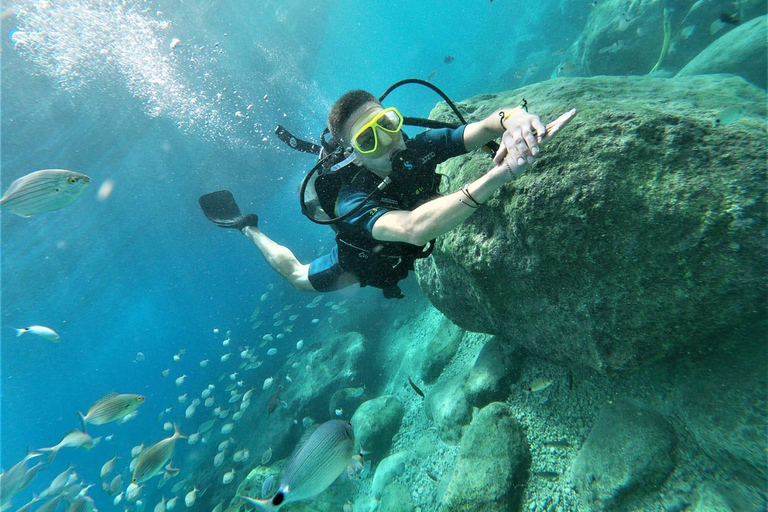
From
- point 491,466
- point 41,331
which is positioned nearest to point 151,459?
point 41,331

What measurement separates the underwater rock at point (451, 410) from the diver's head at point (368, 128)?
3288 mm

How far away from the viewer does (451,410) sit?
4.27 m

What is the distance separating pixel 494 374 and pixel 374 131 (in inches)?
125

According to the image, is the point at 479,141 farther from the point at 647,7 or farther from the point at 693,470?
the point at 647,7

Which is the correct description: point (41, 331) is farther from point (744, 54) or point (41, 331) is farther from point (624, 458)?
point (744, 54)

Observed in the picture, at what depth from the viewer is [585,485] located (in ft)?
8.27

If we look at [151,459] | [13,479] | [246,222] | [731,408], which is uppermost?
[246,222]

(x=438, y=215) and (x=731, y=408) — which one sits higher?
(x=438, y=215)

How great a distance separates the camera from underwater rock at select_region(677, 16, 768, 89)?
5.58m

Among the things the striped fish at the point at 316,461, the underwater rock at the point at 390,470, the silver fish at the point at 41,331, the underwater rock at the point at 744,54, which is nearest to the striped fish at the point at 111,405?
the silver fish at the point at 41,331

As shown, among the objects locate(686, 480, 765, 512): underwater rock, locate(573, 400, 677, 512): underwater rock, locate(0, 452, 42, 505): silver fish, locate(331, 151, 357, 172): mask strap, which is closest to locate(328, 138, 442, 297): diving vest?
locate(331, 151, 357, 172): mask strap

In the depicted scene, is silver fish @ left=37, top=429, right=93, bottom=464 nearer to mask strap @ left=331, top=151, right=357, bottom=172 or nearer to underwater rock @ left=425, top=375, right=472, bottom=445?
underwater rock @ left=425, top=375, right=472, bottom=445

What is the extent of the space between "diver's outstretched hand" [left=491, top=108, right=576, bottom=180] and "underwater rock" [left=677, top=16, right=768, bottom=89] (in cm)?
735

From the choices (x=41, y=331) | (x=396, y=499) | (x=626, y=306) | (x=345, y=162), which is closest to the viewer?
(x=626, y=306)
